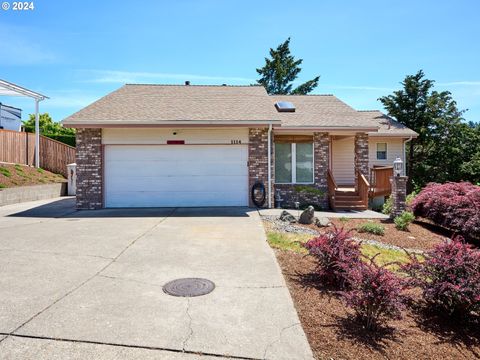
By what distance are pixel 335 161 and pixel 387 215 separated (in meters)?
Answer: 5.47

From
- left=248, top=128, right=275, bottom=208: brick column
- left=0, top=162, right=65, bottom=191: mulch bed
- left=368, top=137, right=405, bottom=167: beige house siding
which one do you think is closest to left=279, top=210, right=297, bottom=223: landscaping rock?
left=248, top=128, right=275, bottom=208: brick column

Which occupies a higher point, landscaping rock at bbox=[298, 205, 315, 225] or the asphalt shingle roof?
the asphalt shingle roof

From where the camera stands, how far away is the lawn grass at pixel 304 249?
21.4ft

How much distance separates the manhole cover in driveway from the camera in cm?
429

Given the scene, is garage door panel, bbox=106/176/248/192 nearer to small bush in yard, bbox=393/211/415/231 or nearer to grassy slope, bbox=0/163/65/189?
small bush in yard, bbox=393/211/415/231

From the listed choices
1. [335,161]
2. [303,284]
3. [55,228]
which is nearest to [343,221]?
[303,284]

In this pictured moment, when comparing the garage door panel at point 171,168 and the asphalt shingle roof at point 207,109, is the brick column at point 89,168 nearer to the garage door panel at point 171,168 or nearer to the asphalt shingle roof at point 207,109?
the garage door panel at point 171,168

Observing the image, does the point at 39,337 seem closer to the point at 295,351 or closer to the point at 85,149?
the point at 295,351

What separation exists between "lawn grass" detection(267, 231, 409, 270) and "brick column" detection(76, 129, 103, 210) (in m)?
6.97

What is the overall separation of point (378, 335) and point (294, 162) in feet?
33.2

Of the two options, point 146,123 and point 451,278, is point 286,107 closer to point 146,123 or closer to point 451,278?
point 146,123

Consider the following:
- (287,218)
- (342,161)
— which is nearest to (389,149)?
(342,161)

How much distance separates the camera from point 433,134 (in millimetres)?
20703

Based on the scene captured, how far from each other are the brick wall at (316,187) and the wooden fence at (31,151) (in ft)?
42.6
